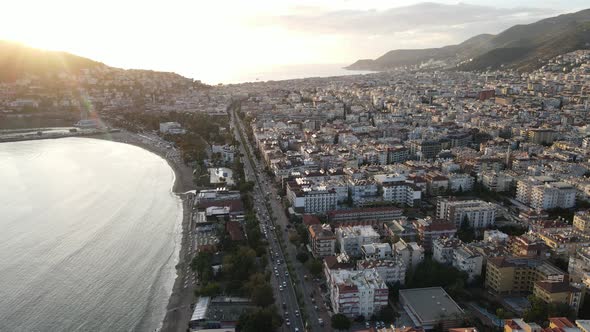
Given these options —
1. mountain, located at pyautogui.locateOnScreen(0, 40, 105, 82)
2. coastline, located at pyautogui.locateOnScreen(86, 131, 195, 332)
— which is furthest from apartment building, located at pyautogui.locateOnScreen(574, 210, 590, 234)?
mountain, located at pyautogui.locateOnScreen(0, 40, 105, 82)

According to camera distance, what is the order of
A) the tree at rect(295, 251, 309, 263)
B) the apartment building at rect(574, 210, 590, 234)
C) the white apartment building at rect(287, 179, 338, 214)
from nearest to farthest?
1. the tree at rect(295, 251, 309, 263)
2. the apartment building at rect(574, 210, 590, 234)
3. the white apartment building at rect(287, 179, 338, 214)

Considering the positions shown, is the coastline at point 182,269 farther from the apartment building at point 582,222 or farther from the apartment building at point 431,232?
the apartment building at point 582,222

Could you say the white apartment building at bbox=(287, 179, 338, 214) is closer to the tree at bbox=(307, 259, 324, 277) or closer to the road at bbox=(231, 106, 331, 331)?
the road at bbox=(231, 106, 331, 331)

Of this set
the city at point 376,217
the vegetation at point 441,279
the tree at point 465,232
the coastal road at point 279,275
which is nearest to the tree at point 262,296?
the city at point 376,217

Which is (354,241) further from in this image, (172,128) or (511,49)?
(511,49)

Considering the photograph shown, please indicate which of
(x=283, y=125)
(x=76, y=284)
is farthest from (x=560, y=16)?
(x=76, y=284)

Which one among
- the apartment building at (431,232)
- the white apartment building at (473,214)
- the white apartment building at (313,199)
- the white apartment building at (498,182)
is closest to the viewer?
the apartment building at (431,232)
